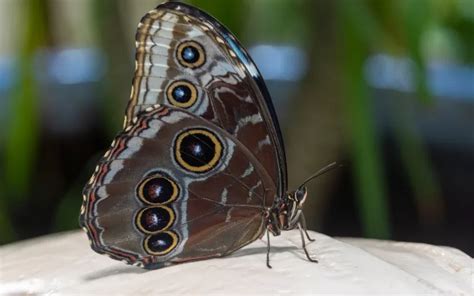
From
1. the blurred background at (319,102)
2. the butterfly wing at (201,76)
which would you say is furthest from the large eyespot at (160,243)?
the blurred background at (319,102)

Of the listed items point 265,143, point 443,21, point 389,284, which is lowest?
point 389,284

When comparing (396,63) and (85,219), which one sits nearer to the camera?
(85,219)

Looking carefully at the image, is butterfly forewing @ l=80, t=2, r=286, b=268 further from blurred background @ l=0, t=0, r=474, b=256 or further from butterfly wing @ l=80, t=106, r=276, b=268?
blurred background @ l=0, t=0, r=474, b=256

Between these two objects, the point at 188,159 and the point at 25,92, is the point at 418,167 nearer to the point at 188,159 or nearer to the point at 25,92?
the point at 25,92

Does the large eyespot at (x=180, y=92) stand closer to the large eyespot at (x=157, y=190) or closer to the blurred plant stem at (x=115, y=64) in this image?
the large eyespot at (x=157, y=190)

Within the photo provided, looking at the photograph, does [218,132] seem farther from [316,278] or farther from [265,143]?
[316,278]

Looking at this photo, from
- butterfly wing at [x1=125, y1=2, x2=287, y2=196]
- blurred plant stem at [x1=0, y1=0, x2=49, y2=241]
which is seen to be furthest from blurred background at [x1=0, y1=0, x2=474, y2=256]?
butterfly wing at [x1=125, y1=2, x2=287, y2=196]

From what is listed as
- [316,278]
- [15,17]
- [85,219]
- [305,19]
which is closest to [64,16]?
[15,17]
